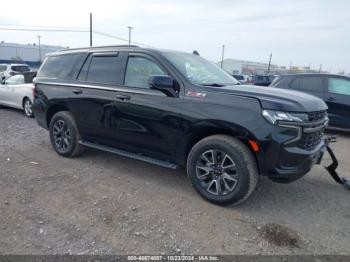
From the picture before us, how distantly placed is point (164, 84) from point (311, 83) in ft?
19.7

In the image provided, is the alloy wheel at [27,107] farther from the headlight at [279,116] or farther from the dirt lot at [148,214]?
the headlight at [279,116]

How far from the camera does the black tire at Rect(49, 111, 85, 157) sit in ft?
17.6

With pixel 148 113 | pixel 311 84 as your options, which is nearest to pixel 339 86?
pixel 311 84

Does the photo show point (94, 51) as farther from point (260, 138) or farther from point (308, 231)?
point (308, 231)

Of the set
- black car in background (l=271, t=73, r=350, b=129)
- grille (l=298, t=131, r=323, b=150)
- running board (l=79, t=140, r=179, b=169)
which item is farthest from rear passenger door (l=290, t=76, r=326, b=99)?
running board (l=79, t=140, r=179, b=169)

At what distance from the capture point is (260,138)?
3.48 metres

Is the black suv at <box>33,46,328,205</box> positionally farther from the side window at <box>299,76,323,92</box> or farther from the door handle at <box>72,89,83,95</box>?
the side window at <box>299,76,323,92</box>

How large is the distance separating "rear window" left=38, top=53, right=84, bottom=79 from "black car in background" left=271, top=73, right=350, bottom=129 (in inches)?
238

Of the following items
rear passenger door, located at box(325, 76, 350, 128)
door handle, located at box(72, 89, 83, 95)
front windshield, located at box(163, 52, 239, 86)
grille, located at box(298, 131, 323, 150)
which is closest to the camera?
grille, located at box(298, 131, 323, 150)

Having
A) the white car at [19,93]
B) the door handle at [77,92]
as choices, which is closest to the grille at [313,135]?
the door handle at [77,92]

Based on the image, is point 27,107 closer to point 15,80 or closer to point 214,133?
point 15,80

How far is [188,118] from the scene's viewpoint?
393 centimetres

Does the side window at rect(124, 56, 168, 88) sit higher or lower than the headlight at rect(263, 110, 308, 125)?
higher

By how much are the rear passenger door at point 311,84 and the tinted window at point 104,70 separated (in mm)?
5778
